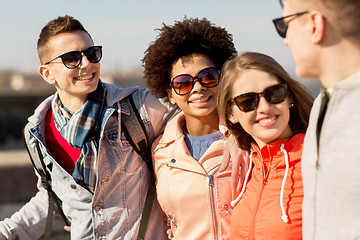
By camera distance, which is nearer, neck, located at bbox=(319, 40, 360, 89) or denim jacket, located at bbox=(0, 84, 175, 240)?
neck, located at bbox=(319, 40, 360, 89)

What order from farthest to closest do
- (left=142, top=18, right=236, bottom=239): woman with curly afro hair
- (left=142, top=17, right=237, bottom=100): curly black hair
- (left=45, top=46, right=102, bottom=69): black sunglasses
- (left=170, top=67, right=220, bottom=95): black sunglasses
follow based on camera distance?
(left=45, top=46, right=102, bottom=69): black sunglasses, (left=142, top=17, right=237, bottom=100): curly black hair, (left=170, top=67, right=220, bottom=95): black sunglasses, (left=142, top=18, right=236, bottom=239): woman with curly afro hair

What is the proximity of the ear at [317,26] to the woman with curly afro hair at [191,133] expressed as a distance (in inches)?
50.9

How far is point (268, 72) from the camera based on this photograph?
246 centimetres

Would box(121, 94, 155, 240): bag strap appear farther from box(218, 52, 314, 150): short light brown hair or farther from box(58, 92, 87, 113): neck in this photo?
box(218, 52, 314, 150): short light brown hair

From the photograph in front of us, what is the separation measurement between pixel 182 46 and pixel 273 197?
1177 mm

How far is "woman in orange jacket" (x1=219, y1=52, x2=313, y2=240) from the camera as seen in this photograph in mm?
2297

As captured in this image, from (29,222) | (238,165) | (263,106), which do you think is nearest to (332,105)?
(263,106)

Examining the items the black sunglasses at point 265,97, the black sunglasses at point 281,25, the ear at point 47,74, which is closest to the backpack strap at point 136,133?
the ear at point 47,74

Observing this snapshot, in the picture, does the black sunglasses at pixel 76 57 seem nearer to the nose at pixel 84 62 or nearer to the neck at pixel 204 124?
the nose at pixel 84 62

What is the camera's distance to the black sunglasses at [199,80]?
2877mm

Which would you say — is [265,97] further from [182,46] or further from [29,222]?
[29,222]

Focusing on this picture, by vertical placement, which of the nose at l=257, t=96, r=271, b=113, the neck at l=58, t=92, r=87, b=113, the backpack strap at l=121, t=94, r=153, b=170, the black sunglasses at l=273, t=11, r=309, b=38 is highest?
the black sunglasses at l=273, t=11, r=309, b=38

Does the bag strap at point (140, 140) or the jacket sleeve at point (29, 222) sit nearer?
the bag strap at point (140, 140)

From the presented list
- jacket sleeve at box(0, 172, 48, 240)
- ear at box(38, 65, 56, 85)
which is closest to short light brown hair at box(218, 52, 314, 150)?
ear at box(38, 65, 56, 85)
